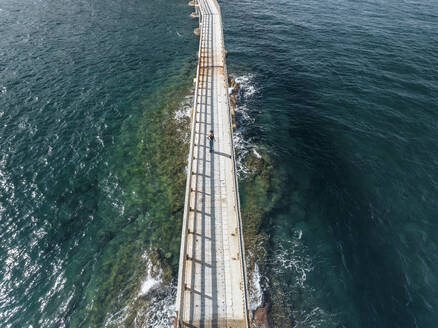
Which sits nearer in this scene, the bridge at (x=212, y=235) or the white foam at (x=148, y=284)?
the bridge at (x=212, y=235)

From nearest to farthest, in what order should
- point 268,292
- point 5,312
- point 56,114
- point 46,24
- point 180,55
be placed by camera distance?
point 5,312
point 268,292
point 56,114
point 180,55
point 46,24

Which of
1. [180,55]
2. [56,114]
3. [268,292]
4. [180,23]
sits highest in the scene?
[180,23]

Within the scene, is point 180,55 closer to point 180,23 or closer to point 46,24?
point 180,23

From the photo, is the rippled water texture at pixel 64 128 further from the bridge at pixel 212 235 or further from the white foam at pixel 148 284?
the bridge at pixel 212 235

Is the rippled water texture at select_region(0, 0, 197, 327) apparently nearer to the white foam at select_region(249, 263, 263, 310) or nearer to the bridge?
the bridge

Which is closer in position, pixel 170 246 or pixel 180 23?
pixel 170 246

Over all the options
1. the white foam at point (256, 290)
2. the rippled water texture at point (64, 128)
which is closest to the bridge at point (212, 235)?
the white foam at point (256, 290)

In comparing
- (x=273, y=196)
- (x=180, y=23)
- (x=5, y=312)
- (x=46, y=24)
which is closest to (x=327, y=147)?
(x=273, y=196)
